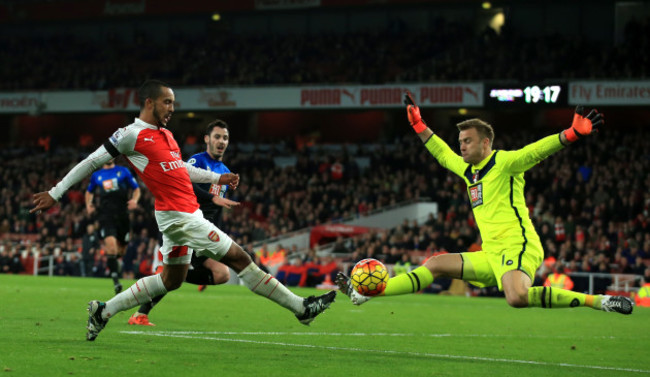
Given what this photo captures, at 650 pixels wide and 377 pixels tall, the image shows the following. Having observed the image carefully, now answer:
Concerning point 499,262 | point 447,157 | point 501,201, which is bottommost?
point 499,262

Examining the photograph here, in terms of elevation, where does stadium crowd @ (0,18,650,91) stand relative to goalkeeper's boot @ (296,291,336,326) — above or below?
above

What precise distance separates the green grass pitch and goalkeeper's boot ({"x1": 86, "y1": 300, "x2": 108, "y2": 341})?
100 mm

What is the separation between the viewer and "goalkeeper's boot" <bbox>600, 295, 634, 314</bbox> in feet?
25.4

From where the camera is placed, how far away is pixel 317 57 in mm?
41906

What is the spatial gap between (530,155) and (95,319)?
13.6 feet

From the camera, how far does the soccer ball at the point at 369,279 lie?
28.1ft

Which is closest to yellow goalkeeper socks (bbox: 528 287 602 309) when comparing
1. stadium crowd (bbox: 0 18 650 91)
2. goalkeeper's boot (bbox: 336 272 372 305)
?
goalkeeper's boot (bbox: 336 272 372 305)

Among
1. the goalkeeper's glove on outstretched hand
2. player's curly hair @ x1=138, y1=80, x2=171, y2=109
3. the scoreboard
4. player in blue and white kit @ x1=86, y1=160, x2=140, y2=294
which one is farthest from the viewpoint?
the scoreboard

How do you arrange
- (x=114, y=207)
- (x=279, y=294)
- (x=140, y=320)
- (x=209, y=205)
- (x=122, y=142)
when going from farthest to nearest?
(x=114, y=207), (x=209, y=205), (x=140, y=320), (x=279, y=294), (x=122, y=142)

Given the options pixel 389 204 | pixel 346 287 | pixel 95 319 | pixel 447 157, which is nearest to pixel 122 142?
pixel 95 319

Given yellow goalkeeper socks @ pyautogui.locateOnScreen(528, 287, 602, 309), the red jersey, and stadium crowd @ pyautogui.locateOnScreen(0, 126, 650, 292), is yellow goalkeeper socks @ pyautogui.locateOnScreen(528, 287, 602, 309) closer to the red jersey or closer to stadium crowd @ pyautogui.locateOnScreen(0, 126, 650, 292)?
the red jersey

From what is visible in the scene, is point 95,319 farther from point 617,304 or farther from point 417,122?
point 617,304

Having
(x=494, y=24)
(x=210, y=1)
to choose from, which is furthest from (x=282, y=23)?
(x=494, y=24)

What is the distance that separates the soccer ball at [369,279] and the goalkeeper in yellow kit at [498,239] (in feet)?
0.23
